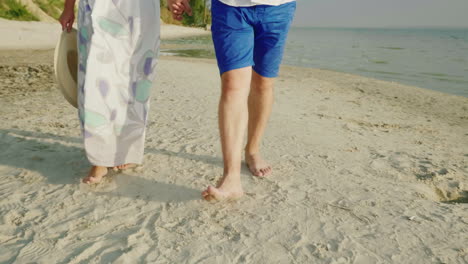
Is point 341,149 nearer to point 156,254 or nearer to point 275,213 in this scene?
point 275,213

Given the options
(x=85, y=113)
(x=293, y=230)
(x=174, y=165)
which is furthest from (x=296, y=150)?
(x=85, y=113)

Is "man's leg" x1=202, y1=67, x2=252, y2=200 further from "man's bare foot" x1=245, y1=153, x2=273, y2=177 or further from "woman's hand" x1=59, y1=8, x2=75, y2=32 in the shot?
"woman's hand" x1=59, y1=8, x2=75, y2=32

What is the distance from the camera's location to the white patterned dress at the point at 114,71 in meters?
1.99

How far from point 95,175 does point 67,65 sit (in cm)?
72

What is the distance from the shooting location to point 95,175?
87.7 inches

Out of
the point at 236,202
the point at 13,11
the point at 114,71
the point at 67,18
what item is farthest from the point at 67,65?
the point at 13,11

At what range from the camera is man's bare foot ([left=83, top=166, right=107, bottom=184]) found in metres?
2.21

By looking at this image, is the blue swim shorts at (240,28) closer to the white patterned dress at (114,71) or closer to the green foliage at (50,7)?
the white patterned dress at (114,71)

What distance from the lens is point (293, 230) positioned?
1.80 metres

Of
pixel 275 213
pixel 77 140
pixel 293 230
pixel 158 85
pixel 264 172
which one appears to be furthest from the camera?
pixel 158 85

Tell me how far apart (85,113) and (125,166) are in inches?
21.7

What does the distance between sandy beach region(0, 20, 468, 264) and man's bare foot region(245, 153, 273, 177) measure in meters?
0.06

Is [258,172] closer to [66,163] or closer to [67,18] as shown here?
[66,163]

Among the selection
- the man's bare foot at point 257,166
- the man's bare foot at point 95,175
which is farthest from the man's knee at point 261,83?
the man's bare foot at point 95,175
